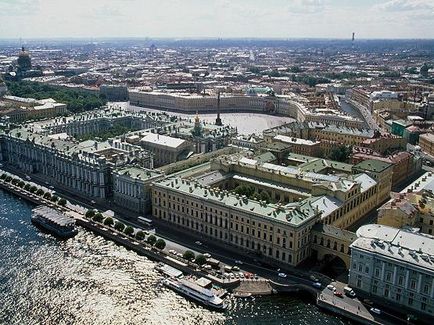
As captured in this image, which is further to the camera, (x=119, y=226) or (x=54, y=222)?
(x=54, y=222)

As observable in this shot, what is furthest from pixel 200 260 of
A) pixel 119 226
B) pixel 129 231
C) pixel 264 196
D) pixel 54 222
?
pixel 54 222

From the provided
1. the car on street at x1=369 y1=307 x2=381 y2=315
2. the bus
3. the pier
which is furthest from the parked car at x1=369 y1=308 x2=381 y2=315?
the bus

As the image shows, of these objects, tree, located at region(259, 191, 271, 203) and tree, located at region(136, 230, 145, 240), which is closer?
tree, located at region(136, 230, 145, 240)

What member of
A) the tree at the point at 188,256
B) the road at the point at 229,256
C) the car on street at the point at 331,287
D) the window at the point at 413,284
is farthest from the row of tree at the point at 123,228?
the window at the point at 413,284

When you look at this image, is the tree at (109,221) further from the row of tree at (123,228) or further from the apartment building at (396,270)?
the apartment building at (396,270)

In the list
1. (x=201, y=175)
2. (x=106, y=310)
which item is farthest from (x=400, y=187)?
(x=106, y=310)

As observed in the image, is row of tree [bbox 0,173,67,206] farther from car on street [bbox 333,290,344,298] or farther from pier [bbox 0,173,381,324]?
car on street [bbox 333,290,344,298]

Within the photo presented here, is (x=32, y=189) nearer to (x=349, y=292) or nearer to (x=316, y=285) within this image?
(x=316, y=285)
